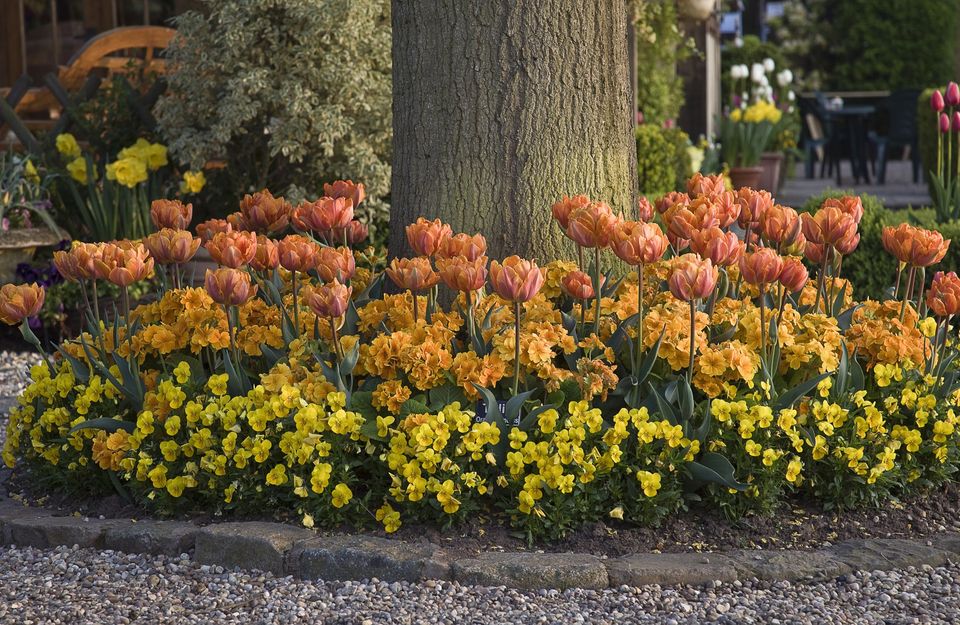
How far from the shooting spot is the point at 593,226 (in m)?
2.98

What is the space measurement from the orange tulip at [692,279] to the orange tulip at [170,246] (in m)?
1.26

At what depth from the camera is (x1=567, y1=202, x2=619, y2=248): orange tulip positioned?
9.65ft

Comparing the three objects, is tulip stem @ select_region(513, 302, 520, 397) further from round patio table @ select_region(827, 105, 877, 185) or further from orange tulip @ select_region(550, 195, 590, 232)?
round patio table @ select_region(827, 105, 877, 185)

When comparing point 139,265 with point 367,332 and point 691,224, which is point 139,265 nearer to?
point 367,332

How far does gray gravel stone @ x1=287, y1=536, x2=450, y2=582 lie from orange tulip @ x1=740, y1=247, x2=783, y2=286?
3.22ft

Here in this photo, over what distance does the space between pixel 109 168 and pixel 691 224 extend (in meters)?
3.50

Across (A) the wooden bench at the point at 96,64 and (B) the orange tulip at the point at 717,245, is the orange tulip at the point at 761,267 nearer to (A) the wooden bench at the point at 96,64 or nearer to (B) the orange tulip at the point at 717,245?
(B) the orange tulip at the point at 717,245

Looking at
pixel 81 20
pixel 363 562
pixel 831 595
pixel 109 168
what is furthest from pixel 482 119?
pixel 81 20

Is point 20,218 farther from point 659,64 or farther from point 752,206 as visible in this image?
point 659,64

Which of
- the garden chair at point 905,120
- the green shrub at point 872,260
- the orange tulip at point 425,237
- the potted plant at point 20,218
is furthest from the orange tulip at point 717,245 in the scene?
the garden chair at point 905,120

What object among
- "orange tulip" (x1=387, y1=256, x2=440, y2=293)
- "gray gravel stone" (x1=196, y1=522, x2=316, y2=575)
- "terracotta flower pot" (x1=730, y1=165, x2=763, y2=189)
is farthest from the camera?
"terracotta flower pot" (x1=730, y1=165, x2=763, y2=189)

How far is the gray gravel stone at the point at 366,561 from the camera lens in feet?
8.72

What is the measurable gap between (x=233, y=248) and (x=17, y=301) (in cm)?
57

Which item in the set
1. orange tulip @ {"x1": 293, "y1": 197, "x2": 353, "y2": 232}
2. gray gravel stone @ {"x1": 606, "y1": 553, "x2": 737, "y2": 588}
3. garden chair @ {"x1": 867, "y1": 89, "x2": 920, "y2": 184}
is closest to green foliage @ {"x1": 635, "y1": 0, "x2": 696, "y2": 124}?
garden chair @ {"x1": 867, "y1": 89, "x2": 920, "y2": 184}
